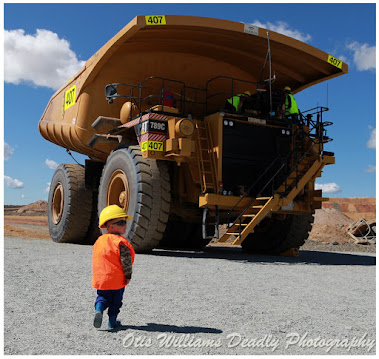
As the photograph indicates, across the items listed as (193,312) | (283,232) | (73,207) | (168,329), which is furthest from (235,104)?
(168,329)

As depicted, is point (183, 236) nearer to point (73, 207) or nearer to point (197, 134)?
point (73, 207)

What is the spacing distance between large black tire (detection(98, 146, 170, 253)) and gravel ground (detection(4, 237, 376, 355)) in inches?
60.4

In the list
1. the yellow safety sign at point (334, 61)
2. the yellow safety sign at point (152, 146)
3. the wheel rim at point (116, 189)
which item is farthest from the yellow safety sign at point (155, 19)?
the yellow safety sign at point (334, 61)

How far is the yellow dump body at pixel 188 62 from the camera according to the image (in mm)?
9000

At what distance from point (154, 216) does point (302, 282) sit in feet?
9.87

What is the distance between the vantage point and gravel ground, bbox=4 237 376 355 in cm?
326

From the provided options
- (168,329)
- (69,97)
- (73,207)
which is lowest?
(168,329)

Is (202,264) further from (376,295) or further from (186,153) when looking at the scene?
(376,295)

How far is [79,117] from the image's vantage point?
10398 mm

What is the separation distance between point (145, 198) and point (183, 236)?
3.79m

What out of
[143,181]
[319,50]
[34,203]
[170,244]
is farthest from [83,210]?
[34,203]

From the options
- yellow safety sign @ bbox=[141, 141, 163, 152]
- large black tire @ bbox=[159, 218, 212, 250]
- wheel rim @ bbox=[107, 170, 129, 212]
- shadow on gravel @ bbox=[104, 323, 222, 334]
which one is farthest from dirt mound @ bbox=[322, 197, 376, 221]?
shadow on gravel @ bbox=[104, 323, 222, 334]

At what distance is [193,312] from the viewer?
4.11 metres

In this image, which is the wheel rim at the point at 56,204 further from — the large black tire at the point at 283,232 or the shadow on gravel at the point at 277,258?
the large black tire at the point at 283,232
